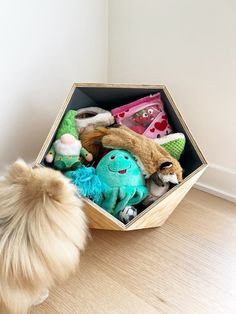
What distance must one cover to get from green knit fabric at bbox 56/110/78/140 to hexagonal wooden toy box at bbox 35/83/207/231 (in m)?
0.02

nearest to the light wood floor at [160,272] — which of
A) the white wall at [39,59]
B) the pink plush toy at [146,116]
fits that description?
the pink plush toy at [146,116]

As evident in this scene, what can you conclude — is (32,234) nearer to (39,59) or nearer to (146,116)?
(146,116)

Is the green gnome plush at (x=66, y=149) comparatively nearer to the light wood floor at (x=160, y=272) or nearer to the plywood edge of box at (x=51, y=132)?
the plywood edge of box at (x=51, y=132)

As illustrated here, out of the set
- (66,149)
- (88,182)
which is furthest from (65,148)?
(88,182)

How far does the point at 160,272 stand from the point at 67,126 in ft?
1.97

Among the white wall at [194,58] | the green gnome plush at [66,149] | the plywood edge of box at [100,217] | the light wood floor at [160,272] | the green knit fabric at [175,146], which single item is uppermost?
the white wall at [194,58]

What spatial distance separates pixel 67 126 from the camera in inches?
45.4

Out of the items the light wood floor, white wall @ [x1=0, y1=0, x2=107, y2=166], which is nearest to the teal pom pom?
the light wood floor

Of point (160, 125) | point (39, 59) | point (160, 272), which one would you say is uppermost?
point (39, 59)

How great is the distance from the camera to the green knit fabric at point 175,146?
1.18 m

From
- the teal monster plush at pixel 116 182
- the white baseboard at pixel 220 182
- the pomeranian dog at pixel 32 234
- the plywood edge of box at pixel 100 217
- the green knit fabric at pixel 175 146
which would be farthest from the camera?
the white baseboard at pixel 220 182

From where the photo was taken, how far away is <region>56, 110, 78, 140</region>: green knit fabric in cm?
115

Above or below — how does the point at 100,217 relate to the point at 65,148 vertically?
below

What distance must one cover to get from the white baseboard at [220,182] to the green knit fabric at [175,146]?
29 cm
